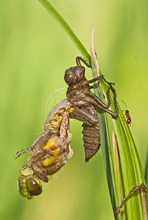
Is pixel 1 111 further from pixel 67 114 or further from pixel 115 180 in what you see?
pixel 115 180

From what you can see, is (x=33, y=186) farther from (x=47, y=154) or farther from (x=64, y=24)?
(x=64, y=24)

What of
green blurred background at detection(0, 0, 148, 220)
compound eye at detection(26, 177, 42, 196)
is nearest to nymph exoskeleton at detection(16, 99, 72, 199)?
compound eye at detection(26, 177, 42, 196)

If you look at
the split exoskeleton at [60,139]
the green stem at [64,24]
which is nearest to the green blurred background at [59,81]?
the split exoskeleton at [60,139]

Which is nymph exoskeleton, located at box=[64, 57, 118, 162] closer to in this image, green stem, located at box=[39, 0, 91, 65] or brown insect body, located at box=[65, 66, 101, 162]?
brown insect body, located at box=[65, 66, 101, 162]

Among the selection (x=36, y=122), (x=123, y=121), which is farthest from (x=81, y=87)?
(x=36, y=122)

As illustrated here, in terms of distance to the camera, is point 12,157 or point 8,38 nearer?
point 12,157

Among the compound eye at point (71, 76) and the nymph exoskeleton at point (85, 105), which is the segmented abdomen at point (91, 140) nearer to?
the nymph exoskeleton at point (85, 105)

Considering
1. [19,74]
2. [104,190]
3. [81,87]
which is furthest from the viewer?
[19,74]
